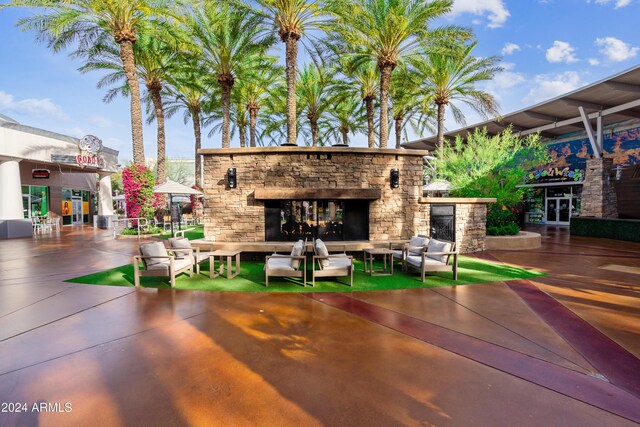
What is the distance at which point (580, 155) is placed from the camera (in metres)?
21.8

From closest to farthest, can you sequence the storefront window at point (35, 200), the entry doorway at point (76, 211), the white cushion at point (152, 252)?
the white cushion at point (152, 252) < the storefront window at point (35, 200) < the entry doorway at point (76, 211)

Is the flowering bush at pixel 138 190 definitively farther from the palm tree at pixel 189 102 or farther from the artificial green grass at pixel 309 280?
the artificial green grass at pixel 309 280

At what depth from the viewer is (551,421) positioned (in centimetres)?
251

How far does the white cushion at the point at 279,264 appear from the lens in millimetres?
6466

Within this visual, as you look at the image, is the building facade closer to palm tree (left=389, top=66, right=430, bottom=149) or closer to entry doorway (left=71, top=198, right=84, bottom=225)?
entry doorway (left=71, top=198, right=84, bottom=225)

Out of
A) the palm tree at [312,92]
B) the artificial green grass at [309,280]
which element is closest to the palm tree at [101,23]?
the palm tree at [312,92]

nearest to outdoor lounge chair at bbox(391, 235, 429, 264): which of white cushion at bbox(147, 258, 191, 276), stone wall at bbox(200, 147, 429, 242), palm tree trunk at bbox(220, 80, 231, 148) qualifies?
stone wall at bbox(200, 147, 429, 242)

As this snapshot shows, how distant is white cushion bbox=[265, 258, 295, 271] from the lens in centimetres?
647

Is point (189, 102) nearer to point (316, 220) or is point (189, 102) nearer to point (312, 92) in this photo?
point (312, 92)

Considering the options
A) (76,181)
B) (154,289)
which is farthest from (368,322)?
(76,181)

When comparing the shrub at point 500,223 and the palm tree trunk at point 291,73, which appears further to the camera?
the palm tree trunk at point 291,73

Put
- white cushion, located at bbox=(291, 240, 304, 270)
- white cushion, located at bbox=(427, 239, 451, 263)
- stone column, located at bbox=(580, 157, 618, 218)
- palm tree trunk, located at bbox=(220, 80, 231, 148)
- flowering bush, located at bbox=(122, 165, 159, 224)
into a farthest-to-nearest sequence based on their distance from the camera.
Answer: palm tree trunk, located at bbox=(220, 80, 231, 148) < stone column, located at bbox=(580, 157, 618, 218) < flowering bush, located at bbox=(122, 165, 159, 224) < white cushion, located at bbox=(427, 239, 451, 263) < white cushion, located at bbox=(291, 240, 304, 270)

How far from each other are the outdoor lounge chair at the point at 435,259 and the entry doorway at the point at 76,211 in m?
28.0

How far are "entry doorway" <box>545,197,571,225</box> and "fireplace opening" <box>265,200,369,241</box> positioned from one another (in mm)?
21685
